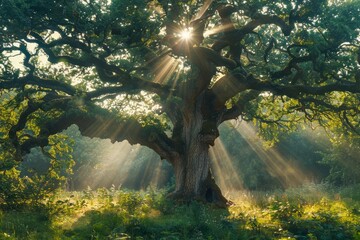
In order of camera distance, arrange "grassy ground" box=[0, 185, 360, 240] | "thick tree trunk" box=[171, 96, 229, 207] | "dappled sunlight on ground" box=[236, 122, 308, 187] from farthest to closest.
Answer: "dappled sunlight on ground" box=[236, 122, 308, 187], "thick tree trunk" box=[171, 96, 229, 207], "grassy ground" box=[0, 185, 360, 240]

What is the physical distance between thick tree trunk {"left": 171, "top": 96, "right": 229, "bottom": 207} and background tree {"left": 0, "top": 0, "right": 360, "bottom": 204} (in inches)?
1.9

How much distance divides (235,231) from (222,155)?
127ft

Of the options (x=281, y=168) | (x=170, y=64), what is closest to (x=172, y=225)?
(x=170, y=64)

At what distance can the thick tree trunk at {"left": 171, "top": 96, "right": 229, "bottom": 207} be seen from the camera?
54.3 ft

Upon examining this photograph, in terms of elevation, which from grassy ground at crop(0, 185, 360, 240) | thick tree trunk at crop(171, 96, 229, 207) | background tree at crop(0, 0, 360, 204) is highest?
background tree at crop(0, 0, 360, 204)

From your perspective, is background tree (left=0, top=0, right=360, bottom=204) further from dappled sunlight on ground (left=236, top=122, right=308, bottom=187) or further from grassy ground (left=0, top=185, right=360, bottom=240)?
dappled sunlight on ground (left=236, top=122, right=308, bottom=187)

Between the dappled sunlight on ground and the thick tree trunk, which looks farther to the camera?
the dappled sunlight on ground

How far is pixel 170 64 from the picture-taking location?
1691cm

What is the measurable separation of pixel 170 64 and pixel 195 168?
4.95 meters

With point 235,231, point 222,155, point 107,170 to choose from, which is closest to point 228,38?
point 235,231

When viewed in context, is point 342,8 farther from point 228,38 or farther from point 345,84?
point 228,38

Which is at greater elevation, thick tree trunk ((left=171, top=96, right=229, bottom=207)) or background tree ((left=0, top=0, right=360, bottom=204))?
background tree ((left=0, top=0, right=360, bottom=204))

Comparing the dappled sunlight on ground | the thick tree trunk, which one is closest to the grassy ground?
the thick tree trunk

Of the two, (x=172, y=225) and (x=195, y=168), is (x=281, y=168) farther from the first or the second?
(x=172, y=225)
